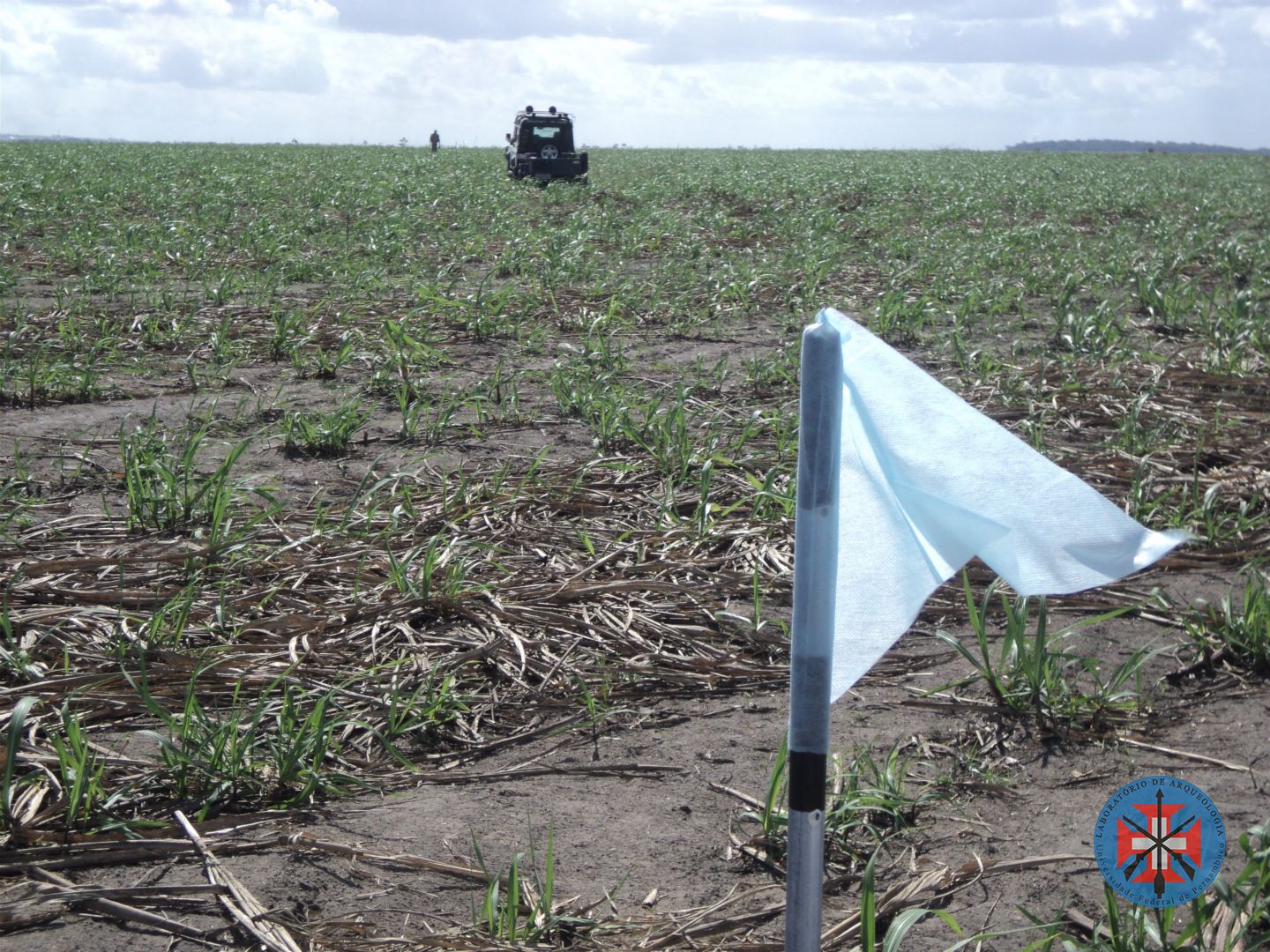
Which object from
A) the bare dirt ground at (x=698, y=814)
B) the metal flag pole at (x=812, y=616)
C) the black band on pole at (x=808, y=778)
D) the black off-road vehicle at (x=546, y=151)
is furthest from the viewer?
the black off-road vehicle at (x=546, y=151)

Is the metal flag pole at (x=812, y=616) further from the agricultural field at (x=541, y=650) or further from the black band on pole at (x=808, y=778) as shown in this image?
the agricultural field at (x=541, y=650)

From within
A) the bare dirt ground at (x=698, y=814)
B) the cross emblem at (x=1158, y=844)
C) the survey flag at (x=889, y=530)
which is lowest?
the bare dirt ground at (x=698, y=814)

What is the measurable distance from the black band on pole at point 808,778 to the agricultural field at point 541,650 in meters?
0.45

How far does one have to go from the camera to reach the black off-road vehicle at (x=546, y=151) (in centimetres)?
2373

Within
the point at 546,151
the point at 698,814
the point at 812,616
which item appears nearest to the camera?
the point at 812,616

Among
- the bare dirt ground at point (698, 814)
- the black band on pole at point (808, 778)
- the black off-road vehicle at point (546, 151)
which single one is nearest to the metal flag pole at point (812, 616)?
the black band on pole at point (808, 778)

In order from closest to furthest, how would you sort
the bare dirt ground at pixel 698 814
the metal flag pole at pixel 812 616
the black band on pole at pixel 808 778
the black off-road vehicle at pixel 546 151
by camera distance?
the metal flag pole at pixel 812 616
the black band on pole at pixel 808 778
the bare dirt ground at pixel 698 814
the black off-road vehicle at pixel 546 151

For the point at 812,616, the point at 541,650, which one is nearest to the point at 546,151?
the point at 541,650

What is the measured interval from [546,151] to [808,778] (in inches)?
934

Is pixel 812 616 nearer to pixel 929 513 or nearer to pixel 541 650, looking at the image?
pixel 929 513

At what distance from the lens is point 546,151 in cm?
2381

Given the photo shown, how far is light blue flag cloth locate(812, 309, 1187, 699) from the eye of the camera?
135 cm

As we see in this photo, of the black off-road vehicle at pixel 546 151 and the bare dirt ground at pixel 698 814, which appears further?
the black off-road vehicle at pixel 546 151

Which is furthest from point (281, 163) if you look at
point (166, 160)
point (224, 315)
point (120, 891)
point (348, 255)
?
point (120, 891)
